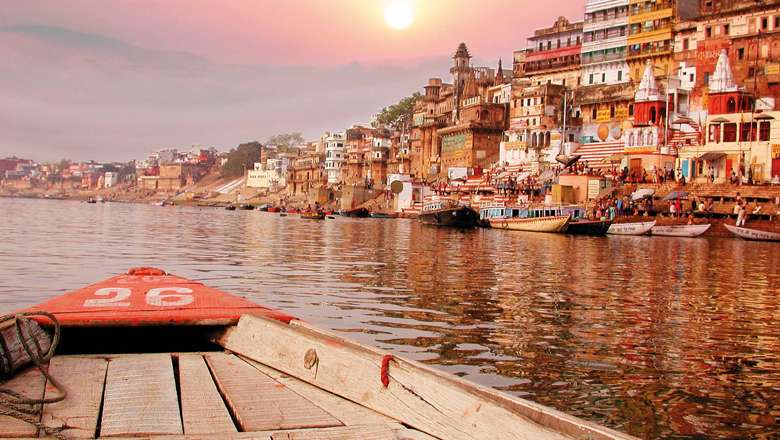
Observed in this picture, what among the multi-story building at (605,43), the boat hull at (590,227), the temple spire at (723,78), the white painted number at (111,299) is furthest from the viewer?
the multi-story building at (605,43)

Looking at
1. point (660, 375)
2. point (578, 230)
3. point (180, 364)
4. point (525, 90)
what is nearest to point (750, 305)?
point (660, 375)

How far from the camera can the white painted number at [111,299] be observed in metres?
6.03

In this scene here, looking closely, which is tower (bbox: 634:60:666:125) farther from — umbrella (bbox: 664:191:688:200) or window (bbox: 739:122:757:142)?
umbrella (bbox: 664:191:688:200)

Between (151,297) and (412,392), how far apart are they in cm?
345

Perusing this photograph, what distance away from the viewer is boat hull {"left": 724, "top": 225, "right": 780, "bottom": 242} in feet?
119

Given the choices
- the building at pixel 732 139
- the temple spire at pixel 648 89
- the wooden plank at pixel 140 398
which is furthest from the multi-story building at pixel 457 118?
the wooden plank at pixel 140 398

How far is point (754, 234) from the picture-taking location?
1448 inches

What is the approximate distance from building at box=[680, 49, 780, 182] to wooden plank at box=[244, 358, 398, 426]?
142 feet

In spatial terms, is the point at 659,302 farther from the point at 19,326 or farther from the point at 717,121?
the point at 717,121

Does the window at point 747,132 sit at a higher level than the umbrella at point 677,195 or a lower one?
higher

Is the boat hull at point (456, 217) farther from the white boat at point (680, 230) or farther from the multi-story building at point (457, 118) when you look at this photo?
the multi-story building at point (457, 118)

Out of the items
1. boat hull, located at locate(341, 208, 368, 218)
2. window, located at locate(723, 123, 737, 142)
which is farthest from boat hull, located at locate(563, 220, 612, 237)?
boat hull, located at locate(341, 208, 368, 218)

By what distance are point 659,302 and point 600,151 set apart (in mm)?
46781

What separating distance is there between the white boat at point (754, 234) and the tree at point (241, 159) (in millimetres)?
139452
